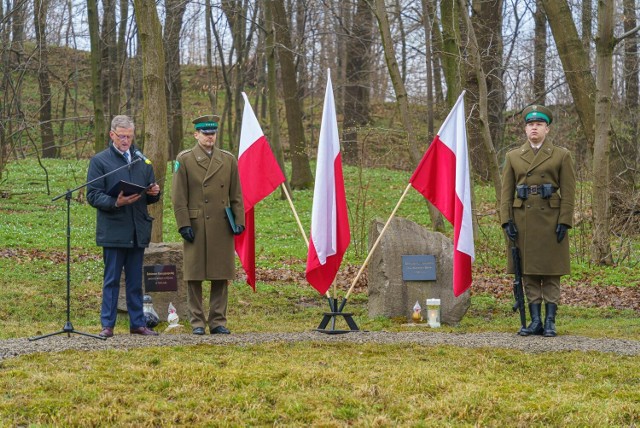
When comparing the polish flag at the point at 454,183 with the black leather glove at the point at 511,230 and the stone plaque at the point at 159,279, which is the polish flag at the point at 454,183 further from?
the stone plaque at the point at 159,279

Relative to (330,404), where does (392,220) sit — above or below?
above

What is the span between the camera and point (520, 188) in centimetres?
983

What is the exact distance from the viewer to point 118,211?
9383 millimetres

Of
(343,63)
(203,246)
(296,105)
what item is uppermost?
(343,63)

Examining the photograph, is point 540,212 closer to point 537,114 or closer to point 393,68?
point 537,114

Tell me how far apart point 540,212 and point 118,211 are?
4.17 m

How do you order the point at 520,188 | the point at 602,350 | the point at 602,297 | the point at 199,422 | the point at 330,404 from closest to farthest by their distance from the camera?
1. the point at 199,422
2. the point at 330,404
3. the point at 602,350
4. the point at 520,188
5. the point at 602,297

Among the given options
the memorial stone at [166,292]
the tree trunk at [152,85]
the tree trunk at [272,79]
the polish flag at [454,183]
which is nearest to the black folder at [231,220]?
the memorial stone at [166,292]

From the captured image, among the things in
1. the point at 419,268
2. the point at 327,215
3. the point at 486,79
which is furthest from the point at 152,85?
the point at 486,79

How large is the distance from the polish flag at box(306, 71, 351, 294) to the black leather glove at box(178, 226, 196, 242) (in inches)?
47.6

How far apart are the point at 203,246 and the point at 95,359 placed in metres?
2.24

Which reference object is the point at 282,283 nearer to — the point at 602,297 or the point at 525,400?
the point at 602,297

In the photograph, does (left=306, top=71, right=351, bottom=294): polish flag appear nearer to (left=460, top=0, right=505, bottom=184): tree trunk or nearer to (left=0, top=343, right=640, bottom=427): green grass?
(left=0, top=343, right=640, bottom=427): green grass

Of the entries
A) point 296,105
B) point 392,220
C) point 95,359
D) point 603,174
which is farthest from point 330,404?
point 296,105
